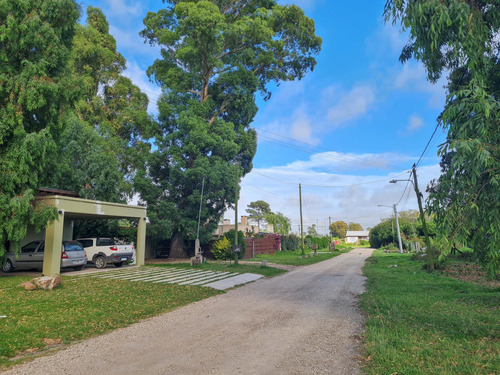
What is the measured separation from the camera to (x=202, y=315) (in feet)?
23.5

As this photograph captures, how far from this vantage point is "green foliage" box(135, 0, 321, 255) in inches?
885

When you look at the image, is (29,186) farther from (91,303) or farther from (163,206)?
(163,206)

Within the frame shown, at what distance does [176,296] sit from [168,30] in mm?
23722

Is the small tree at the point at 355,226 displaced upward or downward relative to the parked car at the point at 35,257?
upward

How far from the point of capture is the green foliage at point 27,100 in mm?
11328

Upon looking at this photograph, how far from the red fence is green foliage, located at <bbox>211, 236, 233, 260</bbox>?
3551 mm

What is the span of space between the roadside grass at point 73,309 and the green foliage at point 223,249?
11.8 meters

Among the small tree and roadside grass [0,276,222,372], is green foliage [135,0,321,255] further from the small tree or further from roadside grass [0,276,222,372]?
the small tree

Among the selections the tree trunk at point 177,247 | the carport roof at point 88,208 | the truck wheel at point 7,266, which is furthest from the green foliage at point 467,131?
the tree trunk at point 177,247

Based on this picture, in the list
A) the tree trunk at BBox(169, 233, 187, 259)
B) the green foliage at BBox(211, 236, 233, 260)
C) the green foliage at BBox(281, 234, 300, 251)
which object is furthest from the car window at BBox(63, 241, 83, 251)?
the green foliage at BBox(281, 234, 300, 251)

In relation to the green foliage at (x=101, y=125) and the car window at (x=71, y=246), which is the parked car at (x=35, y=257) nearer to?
the car window at (x=71, y=246)

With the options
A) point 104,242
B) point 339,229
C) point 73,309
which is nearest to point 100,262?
point 104,242

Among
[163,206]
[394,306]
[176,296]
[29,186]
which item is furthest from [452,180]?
[163,206]

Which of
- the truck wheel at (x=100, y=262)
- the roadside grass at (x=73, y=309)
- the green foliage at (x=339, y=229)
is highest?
the green foliage at (x=339, y=229)
